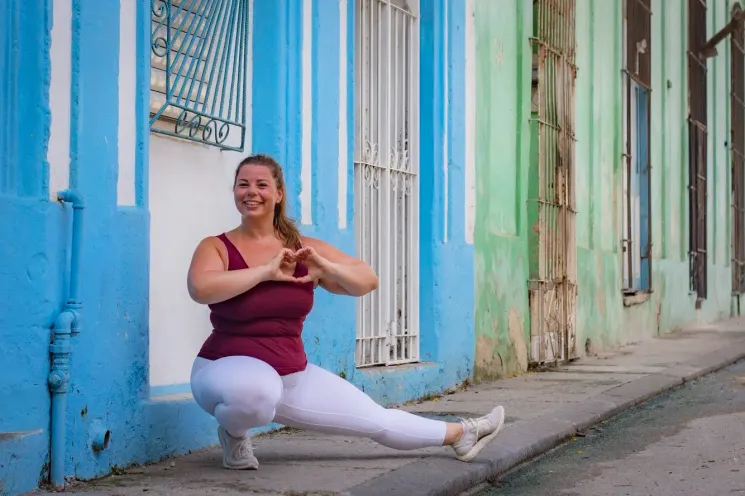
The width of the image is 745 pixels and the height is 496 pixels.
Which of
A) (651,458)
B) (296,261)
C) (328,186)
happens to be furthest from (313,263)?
(651,458)

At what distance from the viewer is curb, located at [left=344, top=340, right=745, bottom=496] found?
5098mm

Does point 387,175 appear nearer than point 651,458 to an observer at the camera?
No

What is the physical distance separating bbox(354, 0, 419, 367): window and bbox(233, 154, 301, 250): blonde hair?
261 centimetres

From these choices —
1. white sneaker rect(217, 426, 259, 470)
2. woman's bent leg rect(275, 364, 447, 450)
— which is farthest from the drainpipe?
woman's bent leg rect(275, 364, 447, 450)

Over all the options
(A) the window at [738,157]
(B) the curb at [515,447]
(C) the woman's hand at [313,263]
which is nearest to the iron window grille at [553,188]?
(B) the curb at [515,447]

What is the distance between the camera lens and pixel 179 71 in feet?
19.7

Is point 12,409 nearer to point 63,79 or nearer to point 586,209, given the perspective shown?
point 63,79

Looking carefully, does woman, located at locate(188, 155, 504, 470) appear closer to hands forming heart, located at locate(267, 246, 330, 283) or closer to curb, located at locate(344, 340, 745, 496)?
hands forming heart, located at locate(267, 246, 330, 283)

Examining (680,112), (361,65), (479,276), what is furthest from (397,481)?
(680,112)

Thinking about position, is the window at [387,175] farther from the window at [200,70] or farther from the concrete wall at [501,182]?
the window at [200,70]

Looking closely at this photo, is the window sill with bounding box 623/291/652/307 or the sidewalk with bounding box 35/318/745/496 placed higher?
the window sill with bounding box 623/291/652/307

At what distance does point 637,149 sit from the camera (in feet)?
51.4

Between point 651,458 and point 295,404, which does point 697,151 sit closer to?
point 651,458

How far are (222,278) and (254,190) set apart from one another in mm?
474
